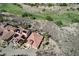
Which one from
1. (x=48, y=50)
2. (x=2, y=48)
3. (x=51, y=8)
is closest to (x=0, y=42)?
(x=2, y=48)

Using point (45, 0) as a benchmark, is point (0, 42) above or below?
below

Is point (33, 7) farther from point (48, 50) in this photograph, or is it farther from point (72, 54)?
point (72, 54)

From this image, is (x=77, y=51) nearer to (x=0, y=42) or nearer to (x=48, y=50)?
(x=48, y=50)

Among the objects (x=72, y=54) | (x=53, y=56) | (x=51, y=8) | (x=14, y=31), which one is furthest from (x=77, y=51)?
(x=14, y=31)

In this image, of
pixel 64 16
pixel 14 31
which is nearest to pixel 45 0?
pixel 64 16

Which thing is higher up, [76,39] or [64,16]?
[64,16]

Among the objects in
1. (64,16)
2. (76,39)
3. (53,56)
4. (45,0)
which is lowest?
(53,56)
